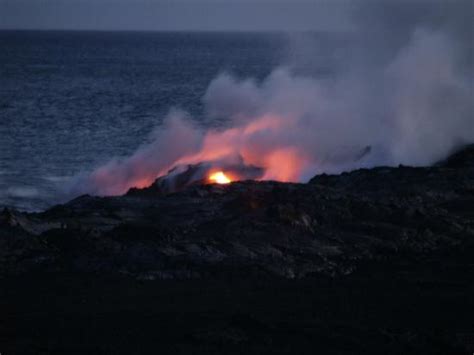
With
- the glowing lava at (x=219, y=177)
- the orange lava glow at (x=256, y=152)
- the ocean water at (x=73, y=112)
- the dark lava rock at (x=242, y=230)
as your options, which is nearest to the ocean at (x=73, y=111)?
the ocean water at (x=73, y=112)

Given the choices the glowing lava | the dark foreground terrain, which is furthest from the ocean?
the dark foreground terrain

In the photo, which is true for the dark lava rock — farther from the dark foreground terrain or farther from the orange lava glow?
the orange lava glow

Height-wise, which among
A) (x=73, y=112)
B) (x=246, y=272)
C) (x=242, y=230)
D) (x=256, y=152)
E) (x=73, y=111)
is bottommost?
(x=246, y=272)

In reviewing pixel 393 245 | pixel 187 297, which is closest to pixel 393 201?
→ pixel 393 245

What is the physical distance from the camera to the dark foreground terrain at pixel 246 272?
1334 cm

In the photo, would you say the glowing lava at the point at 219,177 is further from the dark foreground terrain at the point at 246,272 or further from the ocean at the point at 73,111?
the ocean at the point at 73,111

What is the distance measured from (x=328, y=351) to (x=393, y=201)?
29.0 feet

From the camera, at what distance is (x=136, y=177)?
30.1 metres

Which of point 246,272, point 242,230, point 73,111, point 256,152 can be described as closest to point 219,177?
point 256,152

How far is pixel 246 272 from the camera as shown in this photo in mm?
16547

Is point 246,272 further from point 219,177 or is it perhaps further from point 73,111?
point 73,111

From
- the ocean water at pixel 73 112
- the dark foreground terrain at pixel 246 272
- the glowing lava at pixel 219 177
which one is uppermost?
the ocean water at pixel 73 112

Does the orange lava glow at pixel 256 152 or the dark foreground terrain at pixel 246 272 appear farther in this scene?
the orange lava glow at pixel 256 152

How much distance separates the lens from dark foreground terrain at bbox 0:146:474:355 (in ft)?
43.8
